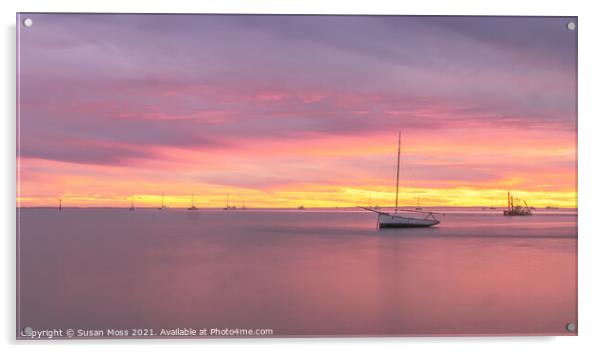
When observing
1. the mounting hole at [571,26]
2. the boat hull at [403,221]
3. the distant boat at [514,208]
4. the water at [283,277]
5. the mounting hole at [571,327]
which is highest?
the mounting hole at [571,26]

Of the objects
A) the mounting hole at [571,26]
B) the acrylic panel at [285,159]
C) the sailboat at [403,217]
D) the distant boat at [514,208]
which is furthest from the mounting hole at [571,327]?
the mounting hole at [571,26]

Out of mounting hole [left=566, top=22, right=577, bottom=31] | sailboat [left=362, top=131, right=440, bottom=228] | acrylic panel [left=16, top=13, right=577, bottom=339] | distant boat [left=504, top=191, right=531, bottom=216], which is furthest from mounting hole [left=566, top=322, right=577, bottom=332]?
mounting hole [left=566, top=22, right=577, bottom=31]

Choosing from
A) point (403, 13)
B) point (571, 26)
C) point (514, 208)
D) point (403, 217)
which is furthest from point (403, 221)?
point (571, 26)

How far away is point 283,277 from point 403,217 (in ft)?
2.27

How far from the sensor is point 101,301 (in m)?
3.01

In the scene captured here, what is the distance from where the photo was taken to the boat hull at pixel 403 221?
3160 mm

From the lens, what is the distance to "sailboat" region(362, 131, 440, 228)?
312 cm

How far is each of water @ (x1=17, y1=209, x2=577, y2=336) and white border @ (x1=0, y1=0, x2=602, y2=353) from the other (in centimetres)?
6

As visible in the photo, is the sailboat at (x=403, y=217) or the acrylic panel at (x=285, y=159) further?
the sailboat at (x=403, y=217)

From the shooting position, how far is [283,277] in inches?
121

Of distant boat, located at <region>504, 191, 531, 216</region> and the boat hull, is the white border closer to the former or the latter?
distant boat, located at <region>504, 191, 531, 216</region>

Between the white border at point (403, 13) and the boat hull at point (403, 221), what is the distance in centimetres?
58

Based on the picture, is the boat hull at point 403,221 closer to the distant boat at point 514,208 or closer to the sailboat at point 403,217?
the sailboat at point 403,217

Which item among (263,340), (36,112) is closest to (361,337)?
(263,340)
